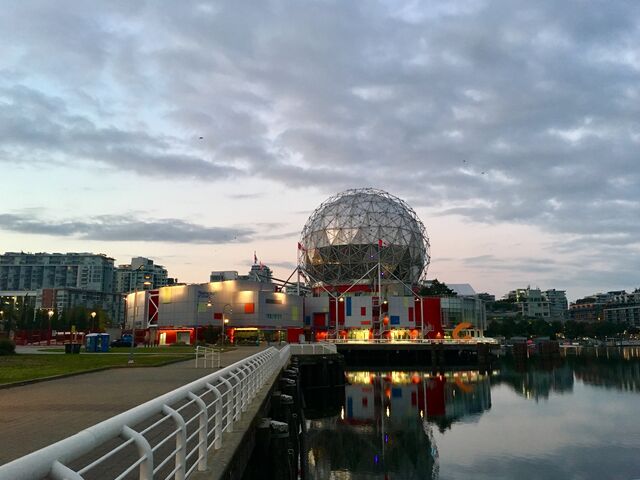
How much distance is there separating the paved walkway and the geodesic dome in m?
86.1

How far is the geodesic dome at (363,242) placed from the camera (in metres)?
112

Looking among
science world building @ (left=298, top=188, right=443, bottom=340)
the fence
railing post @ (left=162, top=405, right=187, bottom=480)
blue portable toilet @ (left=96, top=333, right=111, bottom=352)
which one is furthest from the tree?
railing post @ (left=162, top=405, right=187, bottom=480)

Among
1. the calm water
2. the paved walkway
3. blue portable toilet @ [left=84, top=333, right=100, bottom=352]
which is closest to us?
the paved walkway

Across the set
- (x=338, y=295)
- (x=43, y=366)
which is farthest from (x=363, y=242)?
(x=43, y=366)

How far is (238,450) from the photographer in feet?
32.9

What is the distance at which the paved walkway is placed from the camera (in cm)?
1078

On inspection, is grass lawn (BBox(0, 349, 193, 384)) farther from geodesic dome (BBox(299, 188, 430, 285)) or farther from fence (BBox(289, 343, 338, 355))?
geodesic dome (BBox(299, 188, 430, 285))

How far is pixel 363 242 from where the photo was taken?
4392 inches

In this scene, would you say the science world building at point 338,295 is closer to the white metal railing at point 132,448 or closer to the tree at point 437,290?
the tree at point 437,290

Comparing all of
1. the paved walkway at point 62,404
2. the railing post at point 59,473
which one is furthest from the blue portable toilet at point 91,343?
the railing post at point 59,473

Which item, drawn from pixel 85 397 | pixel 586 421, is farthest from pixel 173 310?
pixel 85 397

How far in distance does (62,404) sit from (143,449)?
1258 cm

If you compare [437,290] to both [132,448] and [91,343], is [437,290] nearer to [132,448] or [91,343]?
[91,343]

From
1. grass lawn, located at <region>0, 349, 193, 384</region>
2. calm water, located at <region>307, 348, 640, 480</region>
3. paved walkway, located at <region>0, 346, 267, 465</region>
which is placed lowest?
calm water, located at <region>307, 348, 640, 480</region>
